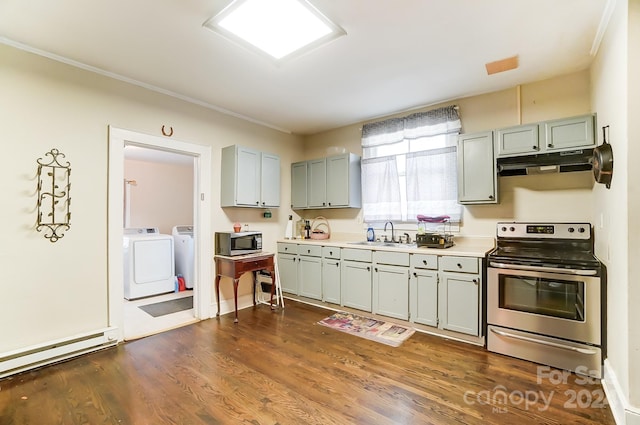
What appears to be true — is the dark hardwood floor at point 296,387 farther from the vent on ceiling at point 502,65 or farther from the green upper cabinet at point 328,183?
the vent on ceiling at point 502,65

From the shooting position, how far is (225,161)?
392 centimetres

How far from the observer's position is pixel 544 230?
2.91 metres

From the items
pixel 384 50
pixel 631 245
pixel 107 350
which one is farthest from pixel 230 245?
pixel 631 245

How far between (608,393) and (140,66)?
15.1 feet

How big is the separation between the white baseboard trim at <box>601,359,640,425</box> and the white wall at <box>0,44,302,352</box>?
13.3 feet

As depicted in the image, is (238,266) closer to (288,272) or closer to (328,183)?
(288,272)

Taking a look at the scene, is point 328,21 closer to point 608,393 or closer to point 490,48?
point 490,48

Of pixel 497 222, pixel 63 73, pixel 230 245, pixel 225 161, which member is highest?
pixel 63 73

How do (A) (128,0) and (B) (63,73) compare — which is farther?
(B) (63,73)

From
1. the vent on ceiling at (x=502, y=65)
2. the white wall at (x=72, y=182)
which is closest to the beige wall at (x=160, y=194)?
the white wall at (x=72, y=182)

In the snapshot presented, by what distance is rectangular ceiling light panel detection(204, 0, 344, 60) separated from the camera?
2.03 m

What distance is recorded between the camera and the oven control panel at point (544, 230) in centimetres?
277

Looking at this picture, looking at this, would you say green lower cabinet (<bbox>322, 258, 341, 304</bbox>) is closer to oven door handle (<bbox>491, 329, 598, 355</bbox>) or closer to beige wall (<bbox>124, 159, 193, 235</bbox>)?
oven door handle (<bbox>491, 329, 598, 355</bbox>)

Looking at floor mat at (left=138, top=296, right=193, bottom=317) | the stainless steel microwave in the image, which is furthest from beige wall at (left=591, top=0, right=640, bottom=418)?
floor mat at (left=138, top=296, right=193, bottom=317)
